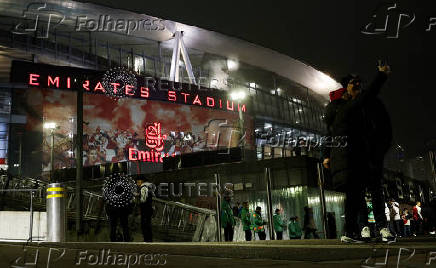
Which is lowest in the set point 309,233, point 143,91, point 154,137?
point 309,233

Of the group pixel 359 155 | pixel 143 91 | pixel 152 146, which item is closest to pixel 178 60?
pixel 143 91

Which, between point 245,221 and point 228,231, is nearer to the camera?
point 228,231

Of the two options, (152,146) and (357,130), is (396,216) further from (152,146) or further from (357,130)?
(152,146)

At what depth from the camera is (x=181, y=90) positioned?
35.2m

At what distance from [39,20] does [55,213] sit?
96.1 ft

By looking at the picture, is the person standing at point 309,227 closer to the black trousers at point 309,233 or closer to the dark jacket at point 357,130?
the black trousers at point 309,233

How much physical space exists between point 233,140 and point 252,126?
4.16 meters

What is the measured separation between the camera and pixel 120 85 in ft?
112

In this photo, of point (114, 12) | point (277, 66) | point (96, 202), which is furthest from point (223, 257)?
point (277, 66)

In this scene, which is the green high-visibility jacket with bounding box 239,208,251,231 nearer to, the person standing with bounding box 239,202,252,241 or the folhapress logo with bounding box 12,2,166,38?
the person standing with bounding box 239,202,252,241

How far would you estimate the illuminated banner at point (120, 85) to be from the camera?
28375 millimetres

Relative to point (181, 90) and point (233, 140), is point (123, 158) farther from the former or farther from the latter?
point (233, 140)

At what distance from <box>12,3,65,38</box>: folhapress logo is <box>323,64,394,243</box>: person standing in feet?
110

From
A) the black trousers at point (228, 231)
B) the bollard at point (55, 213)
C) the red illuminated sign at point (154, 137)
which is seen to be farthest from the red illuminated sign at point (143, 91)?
the bollard at point (55, 213)
